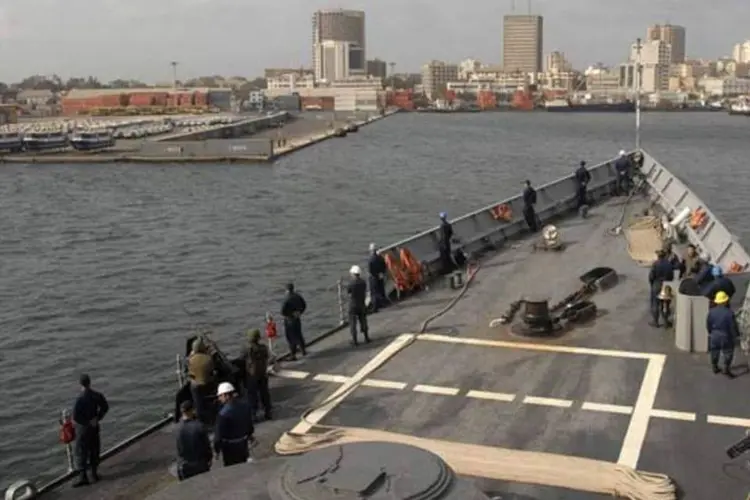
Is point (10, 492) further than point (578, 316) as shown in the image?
No

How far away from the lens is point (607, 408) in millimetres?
11227

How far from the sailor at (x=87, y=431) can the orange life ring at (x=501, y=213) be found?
15215 millimetres

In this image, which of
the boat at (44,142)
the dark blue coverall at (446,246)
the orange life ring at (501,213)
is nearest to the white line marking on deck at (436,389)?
the dark blue coverall at (446,246)

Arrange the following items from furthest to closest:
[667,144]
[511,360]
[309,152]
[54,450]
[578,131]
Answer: [578,131] < [667,144] < [309,152] < [54,450] < [511,360]

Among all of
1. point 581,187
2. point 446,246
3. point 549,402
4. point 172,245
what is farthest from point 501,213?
point 172,245

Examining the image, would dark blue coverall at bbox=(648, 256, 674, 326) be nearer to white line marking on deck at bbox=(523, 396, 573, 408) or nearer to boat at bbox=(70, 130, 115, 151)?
white line marking on deck at bbox=(523, 396, 573, 408)

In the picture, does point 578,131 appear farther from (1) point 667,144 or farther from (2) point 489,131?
(1) point 667,144

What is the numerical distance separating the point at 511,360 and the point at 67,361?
1299 centimetres

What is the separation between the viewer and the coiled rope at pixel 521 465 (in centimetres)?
886

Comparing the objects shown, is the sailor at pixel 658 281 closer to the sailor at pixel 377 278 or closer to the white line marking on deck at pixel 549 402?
the white line marking on deck at pixel 549 402

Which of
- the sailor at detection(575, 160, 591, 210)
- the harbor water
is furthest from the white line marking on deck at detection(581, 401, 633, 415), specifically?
the sailor at detection(575, 160, 591, 210)

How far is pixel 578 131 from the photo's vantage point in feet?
453

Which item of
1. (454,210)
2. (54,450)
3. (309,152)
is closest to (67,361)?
(54,450)

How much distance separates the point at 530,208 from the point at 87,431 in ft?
Answer: 54.9
